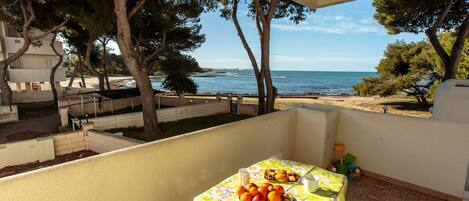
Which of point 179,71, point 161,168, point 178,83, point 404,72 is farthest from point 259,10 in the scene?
point 404,72

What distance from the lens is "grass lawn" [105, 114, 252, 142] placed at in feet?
23.9

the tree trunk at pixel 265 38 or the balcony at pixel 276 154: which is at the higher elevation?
the tree trunk at pixel 265 38

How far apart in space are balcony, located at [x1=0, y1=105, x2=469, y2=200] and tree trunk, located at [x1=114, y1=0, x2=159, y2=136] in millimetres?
4851

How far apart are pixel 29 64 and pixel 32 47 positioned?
4.97 feet

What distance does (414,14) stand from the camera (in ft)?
28.0

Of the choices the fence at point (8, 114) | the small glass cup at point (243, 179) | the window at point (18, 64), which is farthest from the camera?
the window at point (18, 64)

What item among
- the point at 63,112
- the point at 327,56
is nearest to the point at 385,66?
the point at 63,112

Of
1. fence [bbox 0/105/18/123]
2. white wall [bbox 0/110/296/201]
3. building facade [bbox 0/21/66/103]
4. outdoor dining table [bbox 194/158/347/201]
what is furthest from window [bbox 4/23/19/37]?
outdoor dining table [bbox 194/158/347/201]

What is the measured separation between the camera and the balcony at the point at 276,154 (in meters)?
1.77

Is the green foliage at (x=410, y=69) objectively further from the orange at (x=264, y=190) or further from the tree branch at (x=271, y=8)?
the orange at (x=264, y=190)

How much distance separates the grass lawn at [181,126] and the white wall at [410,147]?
17.6ft

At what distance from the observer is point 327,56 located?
4791 centimetres

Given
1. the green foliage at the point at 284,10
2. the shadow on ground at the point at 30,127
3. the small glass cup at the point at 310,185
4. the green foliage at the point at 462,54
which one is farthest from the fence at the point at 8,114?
the green foliage at the point at 462,54

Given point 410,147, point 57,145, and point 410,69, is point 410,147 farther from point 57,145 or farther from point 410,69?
point 410,69
